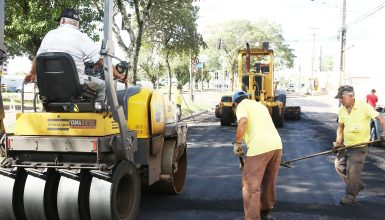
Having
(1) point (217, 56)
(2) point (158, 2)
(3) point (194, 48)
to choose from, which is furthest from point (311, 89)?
(2) point (158, 2)

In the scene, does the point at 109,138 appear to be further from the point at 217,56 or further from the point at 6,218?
the point at 217,56

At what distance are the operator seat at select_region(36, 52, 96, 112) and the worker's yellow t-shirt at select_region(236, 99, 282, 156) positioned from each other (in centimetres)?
175

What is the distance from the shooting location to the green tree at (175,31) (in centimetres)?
2797

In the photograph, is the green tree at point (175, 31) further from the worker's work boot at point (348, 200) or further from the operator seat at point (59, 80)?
A: the operator seat at point (59, 80)

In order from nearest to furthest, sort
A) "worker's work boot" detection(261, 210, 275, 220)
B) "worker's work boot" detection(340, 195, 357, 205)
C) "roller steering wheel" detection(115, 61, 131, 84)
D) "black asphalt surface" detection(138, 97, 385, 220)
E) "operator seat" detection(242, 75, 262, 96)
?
1. "roller steering wheel" detection(115, 61, 131, 84)
2. "worker's work boot" detection(261, 210, 275, 220)
3. "black asphalt surface" detection(138, 97, 385, 220)
4. "worker's work boot" detection(340, 195, 357, 205)
5. "operator seat" detection(242, 75, 262, 96)

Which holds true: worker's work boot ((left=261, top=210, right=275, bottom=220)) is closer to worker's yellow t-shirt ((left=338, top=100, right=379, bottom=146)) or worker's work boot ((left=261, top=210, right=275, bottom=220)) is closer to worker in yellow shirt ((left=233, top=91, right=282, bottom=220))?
worker in yellow shirt ((left=233, top=91, right=282, bottom=220))

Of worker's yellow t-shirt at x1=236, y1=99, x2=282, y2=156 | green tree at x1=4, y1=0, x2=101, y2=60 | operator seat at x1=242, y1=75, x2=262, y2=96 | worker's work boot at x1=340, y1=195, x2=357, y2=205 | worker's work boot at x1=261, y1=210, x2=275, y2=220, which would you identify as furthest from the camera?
operator seat at x1=242, y1=75, x2=262, y2=96

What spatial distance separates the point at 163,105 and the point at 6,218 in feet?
8.27

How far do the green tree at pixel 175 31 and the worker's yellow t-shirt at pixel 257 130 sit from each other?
21963 millimetres

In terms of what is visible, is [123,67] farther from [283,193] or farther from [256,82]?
[256,82]

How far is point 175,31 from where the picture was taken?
29.6m

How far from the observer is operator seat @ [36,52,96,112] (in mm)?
4824

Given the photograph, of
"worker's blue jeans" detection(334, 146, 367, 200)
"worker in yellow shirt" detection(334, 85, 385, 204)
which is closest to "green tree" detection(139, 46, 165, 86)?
"worker in yellow shirt" detection(334, 85, 385, 204)

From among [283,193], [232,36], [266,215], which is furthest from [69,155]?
[232,36]
